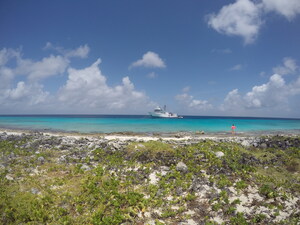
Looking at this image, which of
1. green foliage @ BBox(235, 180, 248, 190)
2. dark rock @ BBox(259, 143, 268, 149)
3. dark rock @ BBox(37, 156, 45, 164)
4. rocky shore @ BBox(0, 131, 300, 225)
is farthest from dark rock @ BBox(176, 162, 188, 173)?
dark rock @ BBox(259, 143, 268, 149)

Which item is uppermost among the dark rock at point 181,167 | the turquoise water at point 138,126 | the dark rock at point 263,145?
the dark rock at point 263,145

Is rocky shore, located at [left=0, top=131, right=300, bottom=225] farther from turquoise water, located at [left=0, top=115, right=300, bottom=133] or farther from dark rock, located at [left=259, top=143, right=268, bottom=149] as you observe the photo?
turquoise water, located at [left=0, top=115, right=300, bottom=133]

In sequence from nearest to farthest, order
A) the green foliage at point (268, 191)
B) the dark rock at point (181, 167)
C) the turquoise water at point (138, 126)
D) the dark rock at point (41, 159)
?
the green foliage at point (268, 191), the dark rock at point (181, 167), the dark rock at point (41, 159), the turquoise water at point (138, 126)

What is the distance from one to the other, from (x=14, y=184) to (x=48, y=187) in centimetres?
198

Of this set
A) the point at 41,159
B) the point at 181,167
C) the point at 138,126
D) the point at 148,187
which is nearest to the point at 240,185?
the point at 181,167

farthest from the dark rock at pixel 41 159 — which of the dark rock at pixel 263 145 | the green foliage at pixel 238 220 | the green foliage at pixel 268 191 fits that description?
the dark rock at pixel 263 145

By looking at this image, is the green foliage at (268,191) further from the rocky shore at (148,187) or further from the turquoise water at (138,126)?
the turquoise water at (138,126)

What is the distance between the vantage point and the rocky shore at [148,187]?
8500mm

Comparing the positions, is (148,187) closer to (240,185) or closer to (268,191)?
(240,185)

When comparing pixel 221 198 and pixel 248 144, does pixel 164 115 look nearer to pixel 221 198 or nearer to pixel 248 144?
pixel 248 144

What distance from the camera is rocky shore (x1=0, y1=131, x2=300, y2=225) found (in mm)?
8500

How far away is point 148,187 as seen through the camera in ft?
36.3

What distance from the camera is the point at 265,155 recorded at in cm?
1753

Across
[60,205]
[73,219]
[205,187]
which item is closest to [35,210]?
[60,205]
